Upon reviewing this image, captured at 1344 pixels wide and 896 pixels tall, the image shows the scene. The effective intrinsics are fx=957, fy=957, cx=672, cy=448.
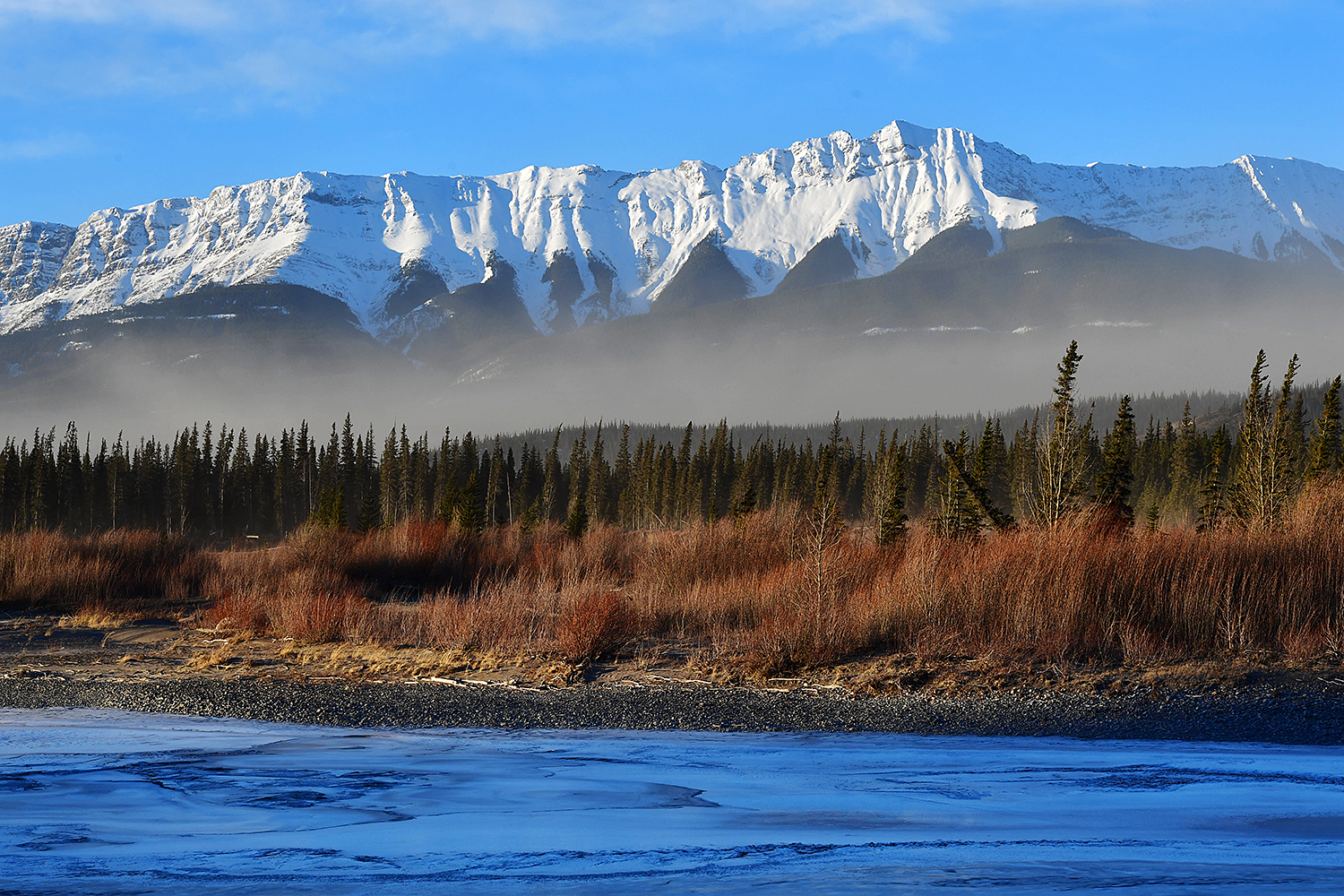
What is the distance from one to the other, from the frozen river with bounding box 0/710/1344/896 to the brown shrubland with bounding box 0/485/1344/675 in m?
4.54

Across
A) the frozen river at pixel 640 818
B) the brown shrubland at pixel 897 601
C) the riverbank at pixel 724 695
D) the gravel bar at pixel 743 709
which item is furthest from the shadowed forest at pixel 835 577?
the frozen river at pixel 640 818

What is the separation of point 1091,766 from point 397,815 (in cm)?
412

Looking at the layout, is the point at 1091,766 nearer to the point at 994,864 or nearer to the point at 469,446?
the point at 994,864

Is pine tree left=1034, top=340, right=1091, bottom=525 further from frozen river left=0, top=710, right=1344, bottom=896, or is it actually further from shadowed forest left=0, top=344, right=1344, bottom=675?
frozen river left=0, top=710, right=1344, bottom=896

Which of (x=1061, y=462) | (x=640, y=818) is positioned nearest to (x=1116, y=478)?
(x=1061, y=462)

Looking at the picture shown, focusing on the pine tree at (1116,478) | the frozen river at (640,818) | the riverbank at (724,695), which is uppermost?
the pine tree at (1116,478)

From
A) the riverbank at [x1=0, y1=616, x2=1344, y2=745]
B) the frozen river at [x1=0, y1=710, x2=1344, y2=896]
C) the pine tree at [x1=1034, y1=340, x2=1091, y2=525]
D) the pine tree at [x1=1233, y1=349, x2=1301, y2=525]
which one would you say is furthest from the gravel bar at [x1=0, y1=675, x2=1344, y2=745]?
the pine tree at [x1=1233, y1=349, x2=1301, y2=525]

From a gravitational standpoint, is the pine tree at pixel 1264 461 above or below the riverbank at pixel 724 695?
above

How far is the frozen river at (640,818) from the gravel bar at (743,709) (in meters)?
1.96

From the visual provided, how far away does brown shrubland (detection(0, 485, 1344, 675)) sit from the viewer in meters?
10.8

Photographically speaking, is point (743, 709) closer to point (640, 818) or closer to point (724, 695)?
point (724, 695)

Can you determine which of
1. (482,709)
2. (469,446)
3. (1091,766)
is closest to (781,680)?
(482,709)

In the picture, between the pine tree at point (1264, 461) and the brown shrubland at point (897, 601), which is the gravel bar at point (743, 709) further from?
the pine tree at point (1264, 461)

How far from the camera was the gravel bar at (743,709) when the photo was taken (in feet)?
27.6
